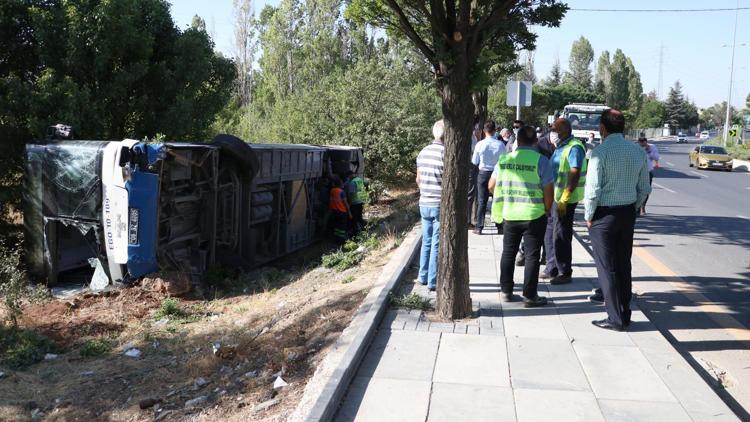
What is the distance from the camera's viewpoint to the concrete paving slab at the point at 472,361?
4.82m

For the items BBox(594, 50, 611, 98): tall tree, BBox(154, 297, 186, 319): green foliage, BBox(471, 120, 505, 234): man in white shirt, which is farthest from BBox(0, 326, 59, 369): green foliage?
BBox(594, 50, 611, 98): tall tree

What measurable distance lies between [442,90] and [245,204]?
5632 mm

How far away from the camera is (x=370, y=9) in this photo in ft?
23.7

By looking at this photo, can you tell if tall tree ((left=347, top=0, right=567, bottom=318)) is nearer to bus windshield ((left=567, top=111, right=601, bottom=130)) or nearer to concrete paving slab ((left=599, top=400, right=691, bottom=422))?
concrete paving slab ((left=599, top=400, right=691, bottom=422))

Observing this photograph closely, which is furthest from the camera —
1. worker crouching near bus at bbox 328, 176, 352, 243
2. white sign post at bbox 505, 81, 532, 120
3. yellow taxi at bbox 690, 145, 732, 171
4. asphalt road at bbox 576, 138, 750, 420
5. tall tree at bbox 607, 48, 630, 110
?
tall tree at bbox 607, 48, 630, 110

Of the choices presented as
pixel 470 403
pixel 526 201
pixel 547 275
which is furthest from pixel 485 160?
pixel 470 403

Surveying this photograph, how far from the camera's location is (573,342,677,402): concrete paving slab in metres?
4.62

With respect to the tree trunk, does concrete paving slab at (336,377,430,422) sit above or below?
below

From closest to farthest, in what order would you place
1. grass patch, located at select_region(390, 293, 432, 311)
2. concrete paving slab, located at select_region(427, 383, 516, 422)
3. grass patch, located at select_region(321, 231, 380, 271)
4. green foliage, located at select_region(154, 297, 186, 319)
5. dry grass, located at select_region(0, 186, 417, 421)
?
concrete paving slab, located at select_region(427, 383, 516, 422) → dry grass, located at select_region(0, 186, 417, 421) → grass patch, located at select_region(390, 293, 432, 311) → green foliage, located at select_region(154, 297, 186, 319) → grass patch, located at select_region(321, 231, 380, 271)

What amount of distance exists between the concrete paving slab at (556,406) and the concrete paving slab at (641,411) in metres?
0.08

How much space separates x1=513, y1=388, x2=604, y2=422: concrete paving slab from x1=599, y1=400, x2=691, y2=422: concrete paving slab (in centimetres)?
8

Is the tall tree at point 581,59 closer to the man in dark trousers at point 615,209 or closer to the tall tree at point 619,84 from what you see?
the tall tree at point 619,84

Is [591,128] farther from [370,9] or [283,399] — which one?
[283,399]

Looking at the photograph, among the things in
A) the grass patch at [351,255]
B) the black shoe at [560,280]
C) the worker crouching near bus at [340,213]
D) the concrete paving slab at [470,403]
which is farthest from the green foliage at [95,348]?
the worker crouching near bus at [340,213]
